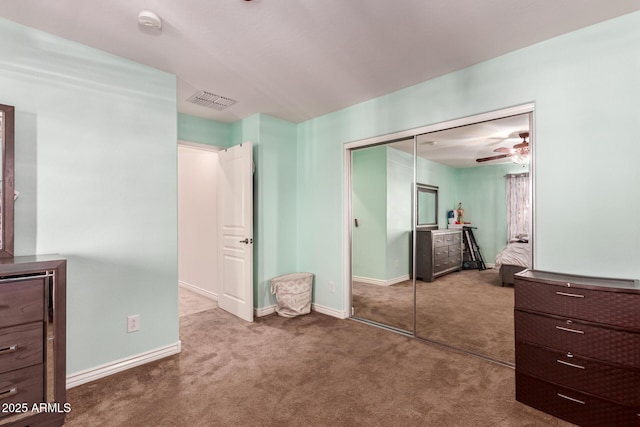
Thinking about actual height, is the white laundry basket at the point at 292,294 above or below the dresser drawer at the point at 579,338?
below

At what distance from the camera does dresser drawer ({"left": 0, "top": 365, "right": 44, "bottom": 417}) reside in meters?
1.57

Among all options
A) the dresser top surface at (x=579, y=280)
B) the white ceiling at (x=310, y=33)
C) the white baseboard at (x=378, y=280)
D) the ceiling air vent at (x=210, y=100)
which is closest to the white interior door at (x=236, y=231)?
the ceiling air vent at (x=210, y=100)

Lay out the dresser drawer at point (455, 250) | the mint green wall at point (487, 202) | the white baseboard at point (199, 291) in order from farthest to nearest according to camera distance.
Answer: the white baseboard at point (199, 291)
the dresser drawer at point (455, 250)
the mint green wall at point (487, 202)

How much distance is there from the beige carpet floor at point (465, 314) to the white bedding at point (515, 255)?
0.43ft

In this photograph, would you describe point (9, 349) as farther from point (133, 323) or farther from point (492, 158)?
point (492, 158)

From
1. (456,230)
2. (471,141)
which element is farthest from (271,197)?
(471,141)

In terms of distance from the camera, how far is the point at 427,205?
3086mm

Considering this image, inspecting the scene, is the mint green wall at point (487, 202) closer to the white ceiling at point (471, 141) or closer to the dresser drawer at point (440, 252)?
the white ceiling at point (471, 141)

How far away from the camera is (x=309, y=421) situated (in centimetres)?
175

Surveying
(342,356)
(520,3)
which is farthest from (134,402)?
(520,3)

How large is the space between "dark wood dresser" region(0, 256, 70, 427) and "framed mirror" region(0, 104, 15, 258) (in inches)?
12.4

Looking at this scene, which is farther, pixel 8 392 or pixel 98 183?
pixel 98 183

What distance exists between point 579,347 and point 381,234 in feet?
7.99

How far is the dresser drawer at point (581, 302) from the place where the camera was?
160 cm
